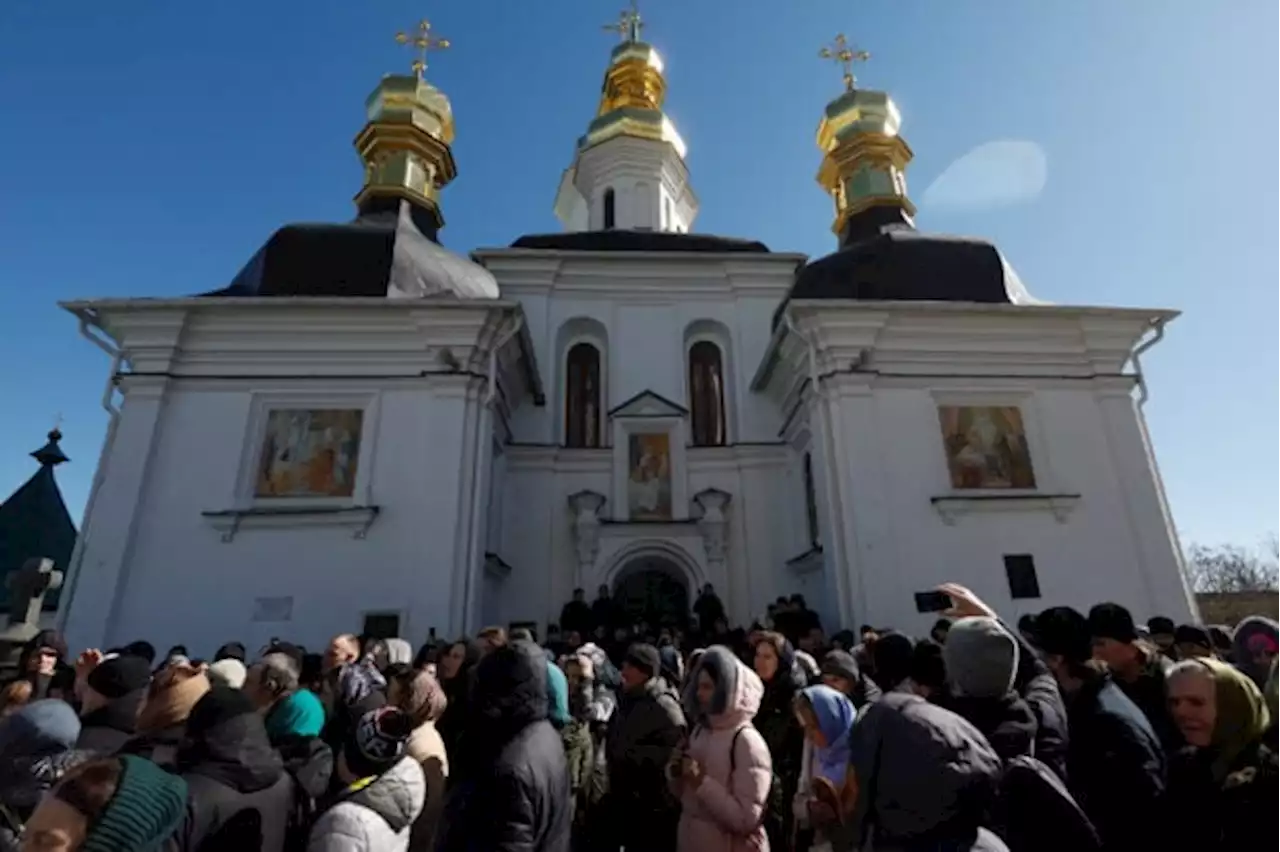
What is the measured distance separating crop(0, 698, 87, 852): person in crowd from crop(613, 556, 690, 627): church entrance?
1170 centimetres

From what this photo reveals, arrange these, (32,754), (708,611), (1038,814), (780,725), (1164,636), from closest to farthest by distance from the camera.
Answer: (1038,814) → (32,754) → (780,725) → (1164,636) → (708,611)

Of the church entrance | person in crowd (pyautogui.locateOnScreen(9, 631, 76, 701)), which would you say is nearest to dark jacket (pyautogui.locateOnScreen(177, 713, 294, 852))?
person in crowd (pyautogui.locateOnScreen(9, 631, 76, 701))

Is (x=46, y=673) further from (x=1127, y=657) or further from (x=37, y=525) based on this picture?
(x=37, y=525)

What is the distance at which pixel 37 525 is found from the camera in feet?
66.0

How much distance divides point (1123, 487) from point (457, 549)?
38.2 feet

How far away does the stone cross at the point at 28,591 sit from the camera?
9.14 metres

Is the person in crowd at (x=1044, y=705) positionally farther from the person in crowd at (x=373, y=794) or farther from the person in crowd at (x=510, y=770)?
the person in crowd at (x=373, y=794)

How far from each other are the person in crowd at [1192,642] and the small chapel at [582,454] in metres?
5.86

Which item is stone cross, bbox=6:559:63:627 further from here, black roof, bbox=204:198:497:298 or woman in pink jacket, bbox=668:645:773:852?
woman in pink jacket, bbox=668:645:773:852

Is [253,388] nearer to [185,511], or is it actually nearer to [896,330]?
[185,511]

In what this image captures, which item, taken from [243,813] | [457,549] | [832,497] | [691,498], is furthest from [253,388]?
[243,813]

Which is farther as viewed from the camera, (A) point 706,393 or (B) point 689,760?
(A) point 706,393

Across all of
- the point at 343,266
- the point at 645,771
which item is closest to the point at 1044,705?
the point at 645,771

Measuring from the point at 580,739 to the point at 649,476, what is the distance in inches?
419
